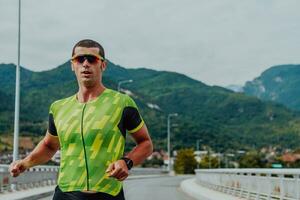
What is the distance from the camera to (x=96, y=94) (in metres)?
3.95

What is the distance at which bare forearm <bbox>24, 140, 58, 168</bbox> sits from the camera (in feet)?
13.7

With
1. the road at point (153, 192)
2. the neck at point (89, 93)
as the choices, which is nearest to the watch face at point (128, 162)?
the neck at point (89, 93)

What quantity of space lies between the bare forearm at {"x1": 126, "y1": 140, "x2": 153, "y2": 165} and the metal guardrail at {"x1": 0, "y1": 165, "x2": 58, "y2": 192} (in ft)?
74.2

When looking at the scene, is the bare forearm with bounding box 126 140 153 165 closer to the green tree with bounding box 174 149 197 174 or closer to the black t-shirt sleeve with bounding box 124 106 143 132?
the black t-shirt sleeve with bounding box 124 106 143 132

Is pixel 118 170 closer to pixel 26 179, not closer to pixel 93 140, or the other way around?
pixel 93 140

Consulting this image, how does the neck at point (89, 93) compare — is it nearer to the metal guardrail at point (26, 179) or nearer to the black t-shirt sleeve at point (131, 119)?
the black t-shirt sleeve at point (131, 119)

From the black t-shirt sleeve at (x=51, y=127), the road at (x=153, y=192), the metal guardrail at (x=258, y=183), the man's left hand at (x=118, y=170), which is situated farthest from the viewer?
the road at (x=153, y=192)

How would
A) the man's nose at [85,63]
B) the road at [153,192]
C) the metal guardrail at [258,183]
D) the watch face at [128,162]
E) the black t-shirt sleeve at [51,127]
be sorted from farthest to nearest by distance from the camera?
1. the road at [153,192]
2. the metal guardrail at [258,183]
3. the black t-shirt sleeve at [51,127]
4. the man's nose at [85,63]
5. the watch face at [128,162]

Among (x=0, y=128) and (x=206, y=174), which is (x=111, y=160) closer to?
(x=206, y=174)

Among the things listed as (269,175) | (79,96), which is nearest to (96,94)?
(79,96)

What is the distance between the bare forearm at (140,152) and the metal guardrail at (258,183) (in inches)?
474

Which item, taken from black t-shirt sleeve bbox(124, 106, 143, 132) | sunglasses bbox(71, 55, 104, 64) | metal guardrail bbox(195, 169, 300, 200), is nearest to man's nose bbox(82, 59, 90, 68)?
sunglasses bbox(71, 55, 104, 64)

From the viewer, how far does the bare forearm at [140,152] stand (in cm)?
387

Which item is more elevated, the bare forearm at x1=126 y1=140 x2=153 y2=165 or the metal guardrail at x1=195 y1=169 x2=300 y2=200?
the bare forearm at x1=126 y1=140 x2=153 y2=165
